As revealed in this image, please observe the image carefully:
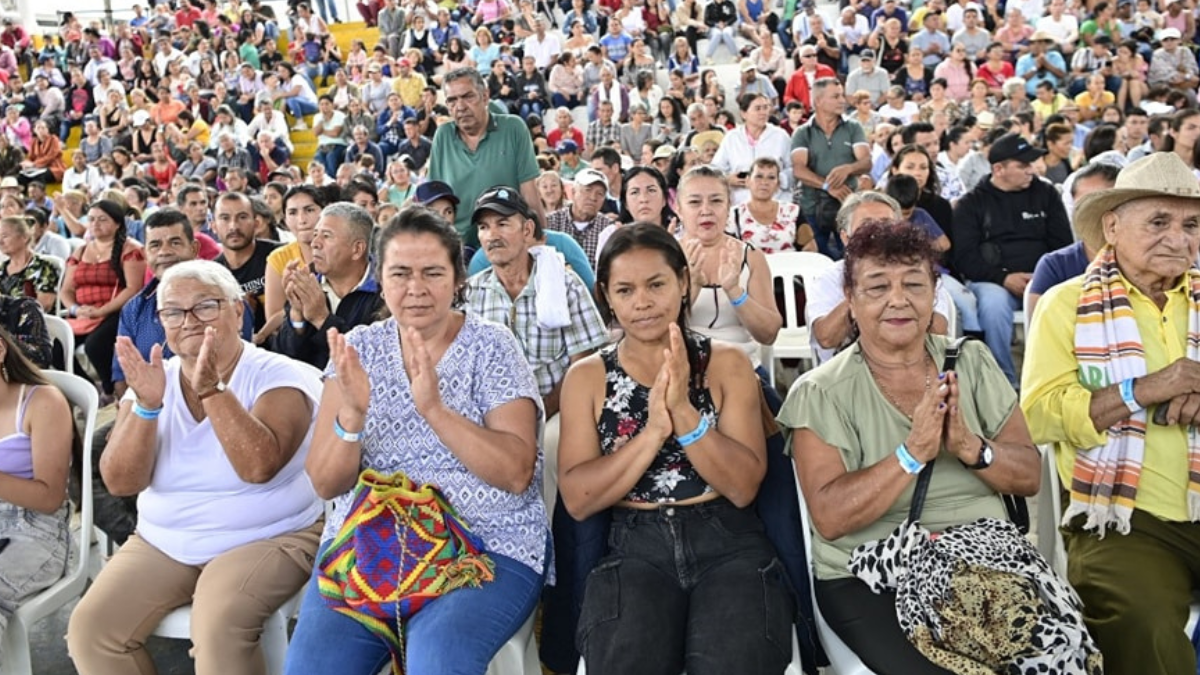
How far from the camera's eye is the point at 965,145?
7598mm

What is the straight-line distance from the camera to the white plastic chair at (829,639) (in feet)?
6.88

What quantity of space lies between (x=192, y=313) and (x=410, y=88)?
37.5 ft

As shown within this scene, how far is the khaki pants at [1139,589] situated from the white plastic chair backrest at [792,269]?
7.68ft

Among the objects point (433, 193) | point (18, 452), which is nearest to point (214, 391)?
point (18, 452)

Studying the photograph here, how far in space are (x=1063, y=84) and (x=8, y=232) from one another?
34.7 ft

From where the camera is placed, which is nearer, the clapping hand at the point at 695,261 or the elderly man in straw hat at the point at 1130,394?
the elderly man in straw hat at the point at 1130,394

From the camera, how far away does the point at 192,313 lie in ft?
8.44

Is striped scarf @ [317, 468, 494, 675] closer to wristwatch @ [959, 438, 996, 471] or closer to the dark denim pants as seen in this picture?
the dark denim pants

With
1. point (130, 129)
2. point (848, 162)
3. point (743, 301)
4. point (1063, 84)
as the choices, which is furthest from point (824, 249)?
point (130, 129)

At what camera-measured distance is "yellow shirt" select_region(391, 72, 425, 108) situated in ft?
44.1

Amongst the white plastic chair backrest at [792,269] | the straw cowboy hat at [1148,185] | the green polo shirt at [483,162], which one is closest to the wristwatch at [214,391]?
the straw cowboy hat at [1148,185]

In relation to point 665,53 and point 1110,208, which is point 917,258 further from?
point 665,53

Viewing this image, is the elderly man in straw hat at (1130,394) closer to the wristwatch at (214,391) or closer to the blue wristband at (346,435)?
the blue wristband at (346,435)

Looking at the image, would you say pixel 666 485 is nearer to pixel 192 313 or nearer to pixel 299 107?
pixel 192 313
